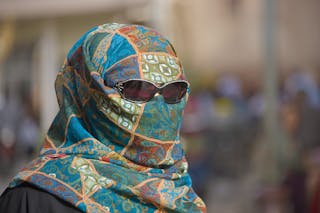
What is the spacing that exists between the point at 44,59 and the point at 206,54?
3066mm

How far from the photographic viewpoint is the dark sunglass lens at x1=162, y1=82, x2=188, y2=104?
7.42ft

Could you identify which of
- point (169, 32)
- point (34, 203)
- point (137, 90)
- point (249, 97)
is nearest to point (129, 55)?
point (137, 90)

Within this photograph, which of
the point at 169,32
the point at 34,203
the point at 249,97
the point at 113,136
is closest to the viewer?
the point at 34,203

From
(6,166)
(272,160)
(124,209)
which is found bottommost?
(6,166)

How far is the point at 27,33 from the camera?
10.1m

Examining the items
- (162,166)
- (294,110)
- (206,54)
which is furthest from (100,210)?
(206,54)

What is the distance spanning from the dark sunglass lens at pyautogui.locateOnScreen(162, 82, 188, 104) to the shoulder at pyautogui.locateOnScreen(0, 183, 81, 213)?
46cm

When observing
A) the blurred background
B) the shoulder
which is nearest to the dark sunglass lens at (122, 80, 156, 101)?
the shoulder

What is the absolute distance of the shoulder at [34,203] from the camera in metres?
2.08

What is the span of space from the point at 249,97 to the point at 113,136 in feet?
18.0

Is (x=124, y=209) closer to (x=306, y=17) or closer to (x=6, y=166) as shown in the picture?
(x=306, y=17)

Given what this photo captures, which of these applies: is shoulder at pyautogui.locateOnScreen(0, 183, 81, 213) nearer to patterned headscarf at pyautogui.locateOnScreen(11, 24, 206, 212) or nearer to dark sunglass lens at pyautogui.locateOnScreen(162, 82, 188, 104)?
patterned headscarf at pyautogui.locateOnScreen(11, 24, 206, 212)

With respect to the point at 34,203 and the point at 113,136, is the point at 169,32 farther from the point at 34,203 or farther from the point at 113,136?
the point at 34,203

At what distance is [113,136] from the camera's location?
2207mm
